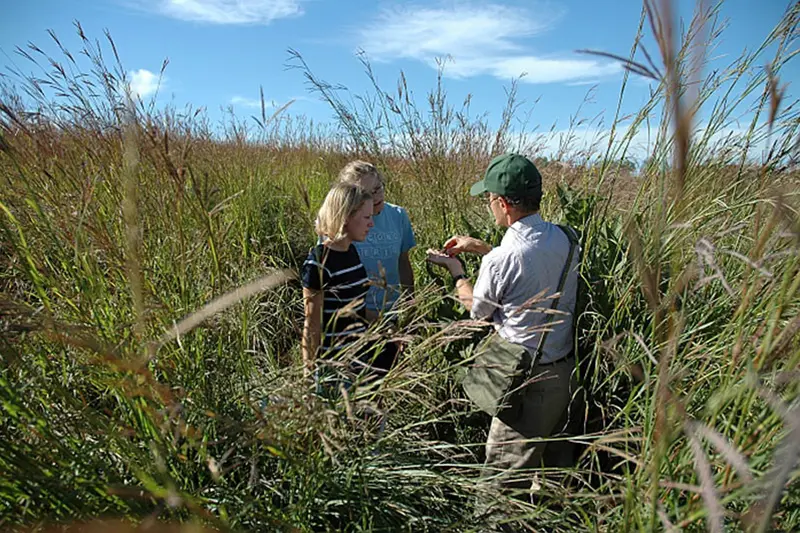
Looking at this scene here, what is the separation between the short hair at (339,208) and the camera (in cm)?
206

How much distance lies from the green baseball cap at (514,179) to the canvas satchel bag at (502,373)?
30cm

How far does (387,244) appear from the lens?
260cm

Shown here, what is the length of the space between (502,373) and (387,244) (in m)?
1.10

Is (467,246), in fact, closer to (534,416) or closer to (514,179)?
(514,179)

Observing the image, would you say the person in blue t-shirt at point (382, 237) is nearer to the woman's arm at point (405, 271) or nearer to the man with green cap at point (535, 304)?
the woman's arm at point (405, 271)

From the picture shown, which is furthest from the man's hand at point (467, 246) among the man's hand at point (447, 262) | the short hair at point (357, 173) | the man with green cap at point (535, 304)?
the short hair at point (357, 173)

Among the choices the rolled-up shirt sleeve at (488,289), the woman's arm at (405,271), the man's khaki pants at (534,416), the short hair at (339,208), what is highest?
the short hair at (339,208)

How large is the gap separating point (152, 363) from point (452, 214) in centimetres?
224

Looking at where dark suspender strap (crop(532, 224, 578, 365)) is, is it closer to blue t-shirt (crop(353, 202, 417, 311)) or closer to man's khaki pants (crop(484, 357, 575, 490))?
man's khaki pants (crop(484, 357, 575, 490))

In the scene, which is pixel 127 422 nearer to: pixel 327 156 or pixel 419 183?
pixel 419 183

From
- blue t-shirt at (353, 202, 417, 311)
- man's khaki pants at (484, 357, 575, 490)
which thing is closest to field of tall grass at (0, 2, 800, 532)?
man's khaki pants at (484, 357, 575, 490)

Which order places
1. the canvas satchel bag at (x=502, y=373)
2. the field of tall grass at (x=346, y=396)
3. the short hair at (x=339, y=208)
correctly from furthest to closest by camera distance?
→ the short hair at (x=339, y=208)
the canvas satchel bag at (x=502, y=373)
the field of tall grass at (x=346, y=396)

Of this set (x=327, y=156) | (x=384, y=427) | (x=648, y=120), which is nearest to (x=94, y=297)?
(x=384, y=427)

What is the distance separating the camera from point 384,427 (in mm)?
1510
